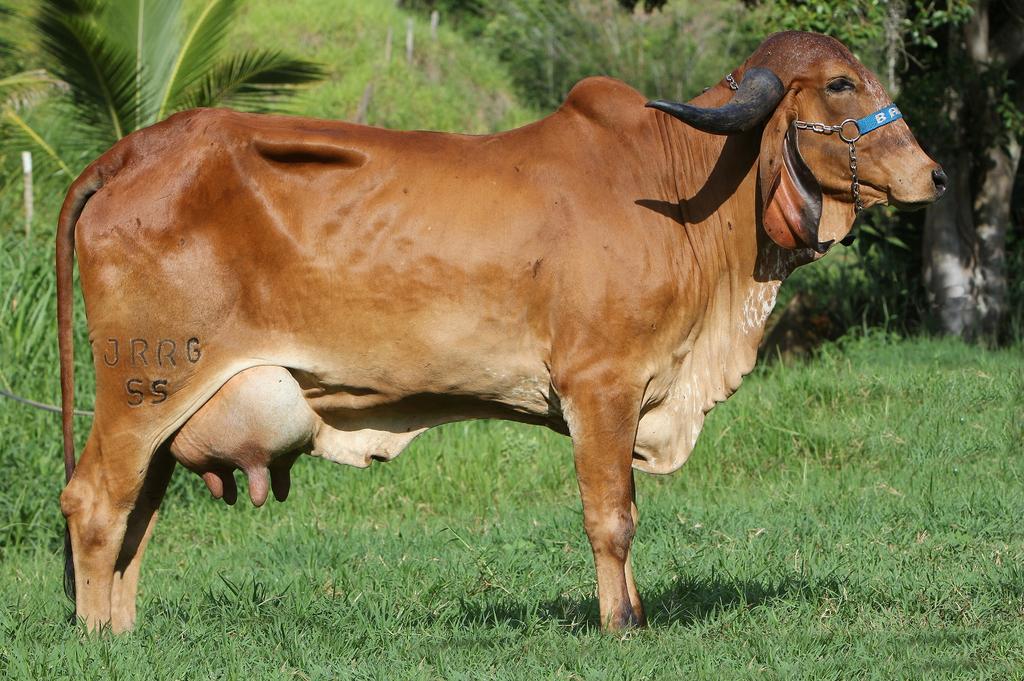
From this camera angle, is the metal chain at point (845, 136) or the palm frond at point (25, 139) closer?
the metal chain at point (845, 136)

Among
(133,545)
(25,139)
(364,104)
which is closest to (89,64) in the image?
(25,139)

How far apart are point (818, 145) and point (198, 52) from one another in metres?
5.91

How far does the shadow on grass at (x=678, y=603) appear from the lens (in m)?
4.43

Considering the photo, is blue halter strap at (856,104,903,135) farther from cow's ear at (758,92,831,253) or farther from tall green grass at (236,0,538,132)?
tall green grass at (236,0,538,132)

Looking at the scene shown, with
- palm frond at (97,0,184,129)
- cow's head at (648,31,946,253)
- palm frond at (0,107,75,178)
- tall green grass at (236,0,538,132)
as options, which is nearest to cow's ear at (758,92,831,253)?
cow's head at (648,31,946,253)

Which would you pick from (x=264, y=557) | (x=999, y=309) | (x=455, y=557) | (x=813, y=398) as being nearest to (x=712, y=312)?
(x=455, y=557)

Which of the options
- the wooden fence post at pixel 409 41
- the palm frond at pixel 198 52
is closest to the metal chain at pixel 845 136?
the palm frond at pixel 198 52

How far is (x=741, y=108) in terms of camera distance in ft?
13.1

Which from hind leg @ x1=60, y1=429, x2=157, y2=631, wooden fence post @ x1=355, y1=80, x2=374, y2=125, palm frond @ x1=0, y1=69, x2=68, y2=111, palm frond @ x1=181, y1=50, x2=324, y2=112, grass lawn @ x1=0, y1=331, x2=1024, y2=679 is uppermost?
palm frond @ x1=181, y1=50, x2=324, y2=112

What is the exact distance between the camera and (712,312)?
4.33 meters

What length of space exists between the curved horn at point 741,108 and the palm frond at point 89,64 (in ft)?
17.8

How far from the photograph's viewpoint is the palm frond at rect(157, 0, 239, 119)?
8820 mm

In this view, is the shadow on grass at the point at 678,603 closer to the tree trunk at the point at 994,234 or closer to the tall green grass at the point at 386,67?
the tree trunk at the point at 994,234

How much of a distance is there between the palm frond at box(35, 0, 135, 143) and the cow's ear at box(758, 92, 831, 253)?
5538 millimetres
